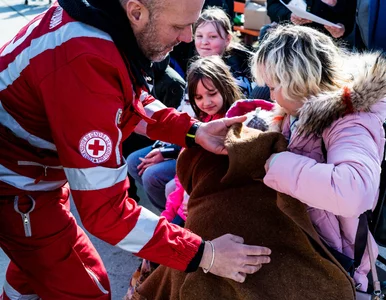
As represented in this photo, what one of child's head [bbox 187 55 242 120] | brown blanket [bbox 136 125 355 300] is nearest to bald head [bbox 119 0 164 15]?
brown blanket [bbox 136 125 355 300]

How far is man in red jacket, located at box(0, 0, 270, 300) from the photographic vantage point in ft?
4.88

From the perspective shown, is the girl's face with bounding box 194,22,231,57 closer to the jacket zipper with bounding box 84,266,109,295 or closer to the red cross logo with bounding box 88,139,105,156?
the jacket zipper with bounding box 84,266,109,295

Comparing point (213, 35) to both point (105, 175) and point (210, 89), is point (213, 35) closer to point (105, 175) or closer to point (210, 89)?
point (210, 89)

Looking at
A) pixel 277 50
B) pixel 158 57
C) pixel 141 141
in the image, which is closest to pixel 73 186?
pixel 158 57

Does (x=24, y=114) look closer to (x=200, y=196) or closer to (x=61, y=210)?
(x=61, y=210)

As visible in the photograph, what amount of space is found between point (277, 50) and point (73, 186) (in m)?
0.88

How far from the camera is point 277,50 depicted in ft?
5.95

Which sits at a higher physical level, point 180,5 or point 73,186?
point 180,5

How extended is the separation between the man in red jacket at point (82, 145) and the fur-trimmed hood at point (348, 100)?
472 mm

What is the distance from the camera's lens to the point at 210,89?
9.20ft

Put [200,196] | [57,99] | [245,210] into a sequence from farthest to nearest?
[200,196]
[245,210]
[57,99]

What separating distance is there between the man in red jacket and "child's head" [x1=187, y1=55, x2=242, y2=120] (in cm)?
104

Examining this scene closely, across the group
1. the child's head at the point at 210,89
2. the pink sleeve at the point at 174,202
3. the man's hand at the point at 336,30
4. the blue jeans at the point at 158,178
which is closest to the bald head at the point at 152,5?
the pink sleeve at the point at 174,202

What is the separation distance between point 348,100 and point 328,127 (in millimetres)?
111
